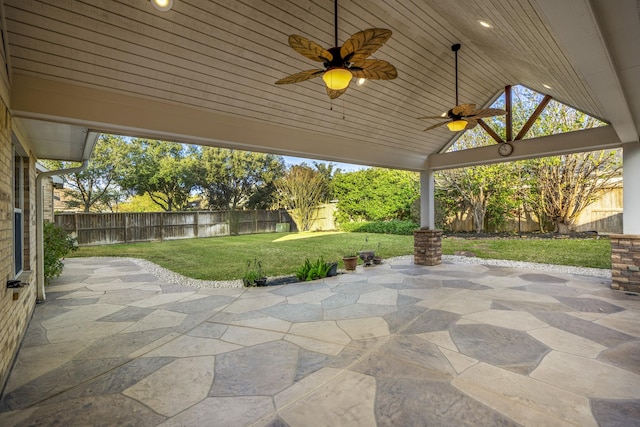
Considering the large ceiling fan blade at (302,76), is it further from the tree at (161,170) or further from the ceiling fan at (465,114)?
the tree at (161,170)

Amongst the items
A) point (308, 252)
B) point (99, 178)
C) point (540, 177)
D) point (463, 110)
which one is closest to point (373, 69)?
point (463, 110)

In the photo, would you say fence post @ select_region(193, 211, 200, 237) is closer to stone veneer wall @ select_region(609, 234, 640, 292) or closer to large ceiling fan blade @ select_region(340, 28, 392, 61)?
large ceiling fan blade @ select_region(340, 28, 392, 61)

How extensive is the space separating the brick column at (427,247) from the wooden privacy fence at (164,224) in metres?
9.73

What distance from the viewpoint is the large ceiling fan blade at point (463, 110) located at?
428cm

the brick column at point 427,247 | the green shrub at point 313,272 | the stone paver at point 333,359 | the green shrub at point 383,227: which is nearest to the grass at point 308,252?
the green shrub at point 313,272

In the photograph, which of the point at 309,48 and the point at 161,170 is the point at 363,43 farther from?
the point at 161,170

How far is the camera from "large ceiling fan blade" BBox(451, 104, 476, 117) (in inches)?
168

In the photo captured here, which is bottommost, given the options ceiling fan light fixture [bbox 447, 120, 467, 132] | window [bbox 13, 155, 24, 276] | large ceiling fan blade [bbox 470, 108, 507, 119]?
window [bbox 13, 155, 24, 276]

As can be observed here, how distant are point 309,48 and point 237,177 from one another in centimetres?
1419

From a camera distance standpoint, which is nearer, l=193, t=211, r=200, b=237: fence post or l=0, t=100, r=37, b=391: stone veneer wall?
l=0, t=100, r=37, b=391: stone veneer wall

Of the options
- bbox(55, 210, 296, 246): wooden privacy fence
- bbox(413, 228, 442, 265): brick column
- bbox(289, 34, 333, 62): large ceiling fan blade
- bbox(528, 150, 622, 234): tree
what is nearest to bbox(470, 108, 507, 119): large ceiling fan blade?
bbox(289, 34, 333, 62): large ceiling fan blade

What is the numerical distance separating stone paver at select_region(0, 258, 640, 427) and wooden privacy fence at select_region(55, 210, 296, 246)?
7.75m

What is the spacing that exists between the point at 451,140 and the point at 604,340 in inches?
205

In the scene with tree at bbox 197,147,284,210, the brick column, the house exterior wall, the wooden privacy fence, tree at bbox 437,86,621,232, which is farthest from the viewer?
tree at bbox 197,147,284,210
